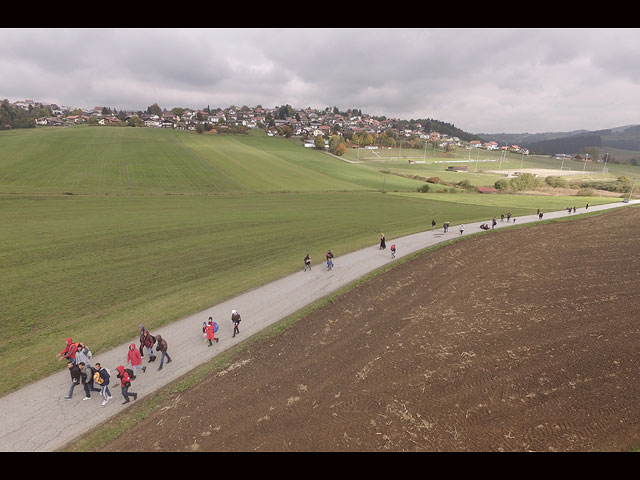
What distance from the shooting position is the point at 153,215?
34625 millimetres

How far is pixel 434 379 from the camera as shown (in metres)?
11.4

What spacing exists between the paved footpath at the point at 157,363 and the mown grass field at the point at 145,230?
3.14 feet

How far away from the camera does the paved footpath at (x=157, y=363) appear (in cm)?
895

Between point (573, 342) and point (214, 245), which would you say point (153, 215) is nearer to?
point (214, 245)

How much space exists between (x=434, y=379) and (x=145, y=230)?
2902 cm

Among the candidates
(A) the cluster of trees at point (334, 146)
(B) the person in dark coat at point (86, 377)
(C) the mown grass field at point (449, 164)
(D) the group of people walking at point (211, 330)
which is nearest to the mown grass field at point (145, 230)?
(B) the person in dark coat at point (86, 377)

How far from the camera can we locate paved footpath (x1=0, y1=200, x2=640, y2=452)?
895 centimetres

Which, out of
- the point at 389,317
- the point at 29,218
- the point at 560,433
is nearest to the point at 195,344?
the point at 389,317

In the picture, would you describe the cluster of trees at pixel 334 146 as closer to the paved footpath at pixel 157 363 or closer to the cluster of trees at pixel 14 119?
the paved footpath at pixel 157 363

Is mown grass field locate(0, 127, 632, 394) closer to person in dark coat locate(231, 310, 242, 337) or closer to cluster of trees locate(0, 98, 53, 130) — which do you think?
person in dark coat locate(231, 310, 242, 337)

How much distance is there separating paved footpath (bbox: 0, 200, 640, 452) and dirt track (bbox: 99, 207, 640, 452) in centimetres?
144

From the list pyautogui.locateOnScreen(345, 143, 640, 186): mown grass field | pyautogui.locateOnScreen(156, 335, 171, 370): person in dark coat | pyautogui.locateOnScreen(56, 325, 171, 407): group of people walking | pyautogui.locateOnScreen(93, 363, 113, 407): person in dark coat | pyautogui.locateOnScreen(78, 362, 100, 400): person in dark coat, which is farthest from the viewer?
pyautogui.locateOnScreen(345, 143, 640, 186): mown grass field

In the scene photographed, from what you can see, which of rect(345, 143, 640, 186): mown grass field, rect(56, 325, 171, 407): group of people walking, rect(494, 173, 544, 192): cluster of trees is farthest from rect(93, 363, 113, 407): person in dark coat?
rect(345, 143, 640, 186): mown grass field

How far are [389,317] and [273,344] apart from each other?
21.4 ft
